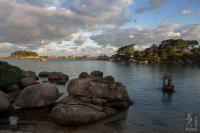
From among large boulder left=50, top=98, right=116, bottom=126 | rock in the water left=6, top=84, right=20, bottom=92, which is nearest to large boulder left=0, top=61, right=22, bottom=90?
rock in the water left=6, top=84, right=20, bottom=92

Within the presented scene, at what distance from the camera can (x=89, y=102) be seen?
24453mm

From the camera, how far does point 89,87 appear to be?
25.3 metres

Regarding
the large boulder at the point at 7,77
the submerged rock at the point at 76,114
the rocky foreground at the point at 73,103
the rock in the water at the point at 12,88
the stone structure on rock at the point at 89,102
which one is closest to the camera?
the submerged rock at the point at 76,114

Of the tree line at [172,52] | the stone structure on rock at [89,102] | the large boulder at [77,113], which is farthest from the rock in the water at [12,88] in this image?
the tree line at [172,52]

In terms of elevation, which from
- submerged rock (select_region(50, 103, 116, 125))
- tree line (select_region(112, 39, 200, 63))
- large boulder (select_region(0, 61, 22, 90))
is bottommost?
submerged rock (select_region(50, 103, 116, 125))

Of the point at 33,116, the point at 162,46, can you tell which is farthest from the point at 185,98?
the point at 162,46

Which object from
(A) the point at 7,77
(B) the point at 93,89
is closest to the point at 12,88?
(A) the point at 7,77

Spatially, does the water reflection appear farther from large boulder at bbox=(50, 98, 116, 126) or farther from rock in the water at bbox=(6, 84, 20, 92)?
rock in the water at bbox=(6, 84, 20, 92)

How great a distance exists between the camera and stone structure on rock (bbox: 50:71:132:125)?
21.2 m

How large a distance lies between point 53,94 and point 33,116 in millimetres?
4308

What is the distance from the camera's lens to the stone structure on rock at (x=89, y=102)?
2122cm

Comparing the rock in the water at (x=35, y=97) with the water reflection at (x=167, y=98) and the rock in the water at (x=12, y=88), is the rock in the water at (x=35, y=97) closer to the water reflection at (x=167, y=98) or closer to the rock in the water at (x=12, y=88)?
the rock in the water at (x=12, y=88)

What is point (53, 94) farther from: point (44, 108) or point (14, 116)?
point (14, 116)

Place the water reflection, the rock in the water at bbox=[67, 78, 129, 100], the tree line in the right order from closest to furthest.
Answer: the rock in the water at bbox=[67, 78, 129, 100] < the water reflection < the tree line
